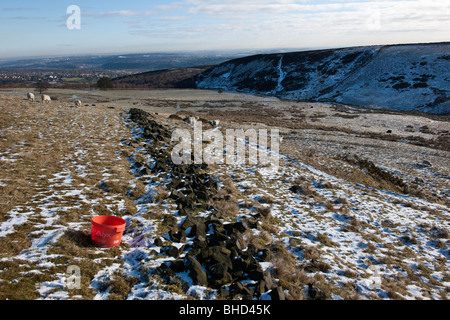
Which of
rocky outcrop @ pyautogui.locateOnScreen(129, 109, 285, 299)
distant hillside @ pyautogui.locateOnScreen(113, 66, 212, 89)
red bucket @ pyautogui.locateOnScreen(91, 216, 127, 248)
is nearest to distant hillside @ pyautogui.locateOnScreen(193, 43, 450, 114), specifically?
distant hillside @ pyautogui.locateOnScreen(113, 66, 212, 89)

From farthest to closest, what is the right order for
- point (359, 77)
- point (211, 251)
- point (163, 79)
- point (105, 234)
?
point (163, 79) → point (359, 77) → point (211, 251) → point (105, 234)

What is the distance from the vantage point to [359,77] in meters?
75.6

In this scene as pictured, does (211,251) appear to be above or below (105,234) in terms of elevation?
below

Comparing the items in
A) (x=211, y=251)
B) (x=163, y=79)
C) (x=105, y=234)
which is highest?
(x=163, y=79)

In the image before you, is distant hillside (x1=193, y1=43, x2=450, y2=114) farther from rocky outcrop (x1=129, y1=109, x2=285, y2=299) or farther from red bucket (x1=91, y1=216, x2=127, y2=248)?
red bucket (x1=91, y1=216, x2=127, y2=248)

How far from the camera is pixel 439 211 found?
13.4m

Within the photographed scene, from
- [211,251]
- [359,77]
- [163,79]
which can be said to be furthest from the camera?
[163,79]

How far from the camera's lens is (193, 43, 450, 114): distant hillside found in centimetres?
5955

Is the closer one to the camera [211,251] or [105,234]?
[105,234]

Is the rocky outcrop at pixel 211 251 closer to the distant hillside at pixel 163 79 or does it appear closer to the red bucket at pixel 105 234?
the red bucket at pixel 105 234

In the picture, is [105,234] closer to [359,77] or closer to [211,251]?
[211,251]

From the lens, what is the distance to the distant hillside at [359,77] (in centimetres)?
5955

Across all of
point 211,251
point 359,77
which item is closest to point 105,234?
point 211,251

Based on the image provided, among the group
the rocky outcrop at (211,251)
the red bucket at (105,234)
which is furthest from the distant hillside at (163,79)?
the red bucket at (105,234)
